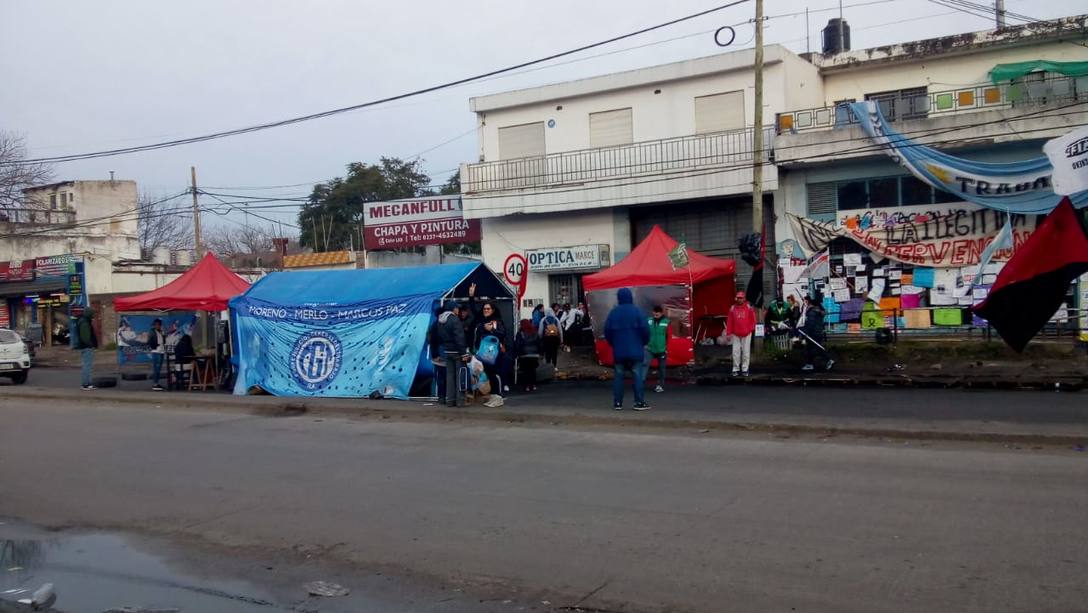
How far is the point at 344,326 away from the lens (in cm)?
1730

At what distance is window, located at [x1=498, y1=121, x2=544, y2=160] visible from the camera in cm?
2722

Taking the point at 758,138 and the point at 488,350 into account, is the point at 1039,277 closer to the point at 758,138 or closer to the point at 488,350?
the point at 488,350

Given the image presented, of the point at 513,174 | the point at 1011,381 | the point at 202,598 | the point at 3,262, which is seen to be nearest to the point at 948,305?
the point at 1011,381

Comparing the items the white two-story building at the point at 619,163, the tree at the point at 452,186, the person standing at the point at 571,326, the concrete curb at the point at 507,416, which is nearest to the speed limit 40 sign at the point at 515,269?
the concrete curb at the point at 507,416

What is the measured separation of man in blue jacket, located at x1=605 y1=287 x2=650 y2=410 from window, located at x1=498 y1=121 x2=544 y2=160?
47.5 feet

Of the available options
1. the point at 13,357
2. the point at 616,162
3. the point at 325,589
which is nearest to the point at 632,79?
the point at 616,162

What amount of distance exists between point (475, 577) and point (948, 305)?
1798 centimetres

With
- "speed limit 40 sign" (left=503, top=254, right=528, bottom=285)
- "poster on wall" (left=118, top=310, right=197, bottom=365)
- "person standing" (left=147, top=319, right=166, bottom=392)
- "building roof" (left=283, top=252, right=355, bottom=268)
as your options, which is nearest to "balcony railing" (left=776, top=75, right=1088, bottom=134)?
"speed limit 40 sign" (left=503, top=254, right=528, bottom=285)

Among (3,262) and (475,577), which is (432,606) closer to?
(475,577)

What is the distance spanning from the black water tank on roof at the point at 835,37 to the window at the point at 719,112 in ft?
14.9

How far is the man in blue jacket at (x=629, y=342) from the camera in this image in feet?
43.6

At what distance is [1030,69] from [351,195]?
34.1 m

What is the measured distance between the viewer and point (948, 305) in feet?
68.8

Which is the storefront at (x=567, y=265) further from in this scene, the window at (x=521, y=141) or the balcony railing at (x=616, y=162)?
the window at (x=521, y=141)
